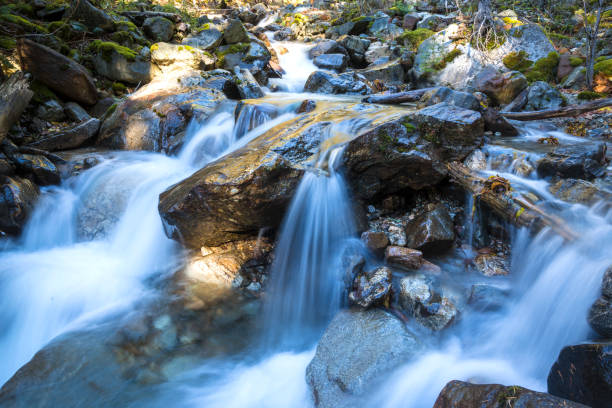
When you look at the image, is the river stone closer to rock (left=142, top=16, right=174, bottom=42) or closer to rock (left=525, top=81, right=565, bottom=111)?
rock (left=525, top=81, right=565, bottom=111)

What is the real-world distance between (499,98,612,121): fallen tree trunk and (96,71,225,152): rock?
6.84 m

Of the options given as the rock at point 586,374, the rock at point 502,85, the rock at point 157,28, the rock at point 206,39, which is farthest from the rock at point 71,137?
the rock at point 502,85

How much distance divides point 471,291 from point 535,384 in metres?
1.00

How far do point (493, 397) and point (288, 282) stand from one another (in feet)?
9.02

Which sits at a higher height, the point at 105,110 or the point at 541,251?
the point at 105,110

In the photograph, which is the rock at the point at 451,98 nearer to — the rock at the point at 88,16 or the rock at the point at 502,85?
the rock at the point at 502,85

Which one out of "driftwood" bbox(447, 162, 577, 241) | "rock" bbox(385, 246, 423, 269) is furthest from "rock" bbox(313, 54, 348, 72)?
"rock" bbox(385, 246, 423, 269)

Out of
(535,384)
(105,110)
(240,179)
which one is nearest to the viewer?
(535,384)

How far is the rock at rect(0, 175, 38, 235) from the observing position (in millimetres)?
4695

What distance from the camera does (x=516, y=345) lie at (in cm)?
288

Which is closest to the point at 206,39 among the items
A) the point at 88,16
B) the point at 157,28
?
the point at 157,28

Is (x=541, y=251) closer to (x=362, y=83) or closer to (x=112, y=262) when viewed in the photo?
(x=112, y=262)

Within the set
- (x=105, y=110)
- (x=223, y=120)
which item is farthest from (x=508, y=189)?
(x=105, y=110)

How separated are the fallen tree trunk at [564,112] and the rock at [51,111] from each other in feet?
31.7
